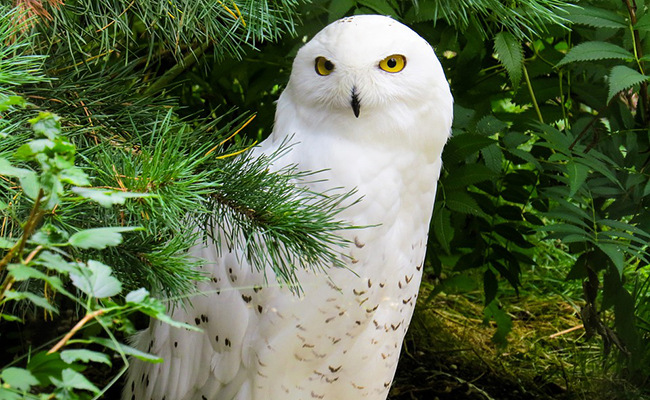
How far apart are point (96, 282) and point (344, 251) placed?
3.11 ft

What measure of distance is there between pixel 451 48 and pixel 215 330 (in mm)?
1045

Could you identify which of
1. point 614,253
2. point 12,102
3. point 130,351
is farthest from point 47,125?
point 614,253

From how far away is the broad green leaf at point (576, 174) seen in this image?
1.91 meters

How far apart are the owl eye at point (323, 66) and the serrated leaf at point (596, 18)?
67cm

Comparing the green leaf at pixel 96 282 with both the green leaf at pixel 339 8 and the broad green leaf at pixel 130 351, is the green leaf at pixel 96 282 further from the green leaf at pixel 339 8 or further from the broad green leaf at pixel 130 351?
the green leaf at pixel 339 8

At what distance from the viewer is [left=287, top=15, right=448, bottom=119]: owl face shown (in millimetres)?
1665

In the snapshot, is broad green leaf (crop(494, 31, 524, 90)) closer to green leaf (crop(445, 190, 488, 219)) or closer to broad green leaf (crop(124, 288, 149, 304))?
green leaf (crop(445, 190, 488, 219))

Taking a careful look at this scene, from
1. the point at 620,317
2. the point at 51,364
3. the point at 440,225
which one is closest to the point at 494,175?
the point at 440,225

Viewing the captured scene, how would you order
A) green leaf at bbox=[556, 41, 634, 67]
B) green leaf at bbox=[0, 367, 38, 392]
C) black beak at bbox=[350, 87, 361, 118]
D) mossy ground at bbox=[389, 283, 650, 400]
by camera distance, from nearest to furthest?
1. green leaf at bbox=[0, 367, 38, 392]
2. black beak at bbox=[350, 87, 361, 118]
3. green leaf at bbox=[556, 41, 634, 67]
4. mossy ground at bbox=[389, 283, 650, 400]

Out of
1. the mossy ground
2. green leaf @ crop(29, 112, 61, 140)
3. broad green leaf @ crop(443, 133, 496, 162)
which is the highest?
green leaf @ crop(29, 112, 61, 140)

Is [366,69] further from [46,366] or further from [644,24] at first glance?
[46,366]

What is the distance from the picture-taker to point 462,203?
7.29ft

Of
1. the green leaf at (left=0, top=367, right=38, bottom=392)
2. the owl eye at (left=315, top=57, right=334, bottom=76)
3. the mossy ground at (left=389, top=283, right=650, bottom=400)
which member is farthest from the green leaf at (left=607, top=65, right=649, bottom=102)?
the green leaf at (left=0, top=367, right=38, bottom=392)

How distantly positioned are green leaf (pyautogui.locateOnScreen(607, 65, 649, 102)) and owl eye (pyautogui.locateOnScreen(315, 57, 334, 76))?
2.16 feet
